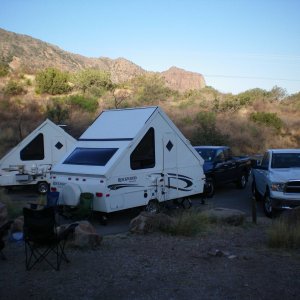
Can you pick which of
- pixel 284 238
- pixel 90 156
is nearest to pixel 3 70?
Result: pixel 90 156

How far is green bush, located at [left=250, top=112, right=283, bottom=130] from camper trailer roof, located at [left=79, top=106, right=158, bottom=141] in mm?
27521

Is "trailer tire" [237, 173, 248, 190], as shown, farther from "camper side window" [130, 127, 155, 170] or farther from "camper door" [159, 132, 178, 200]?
"camper side window" [130, 127, 155, 170]

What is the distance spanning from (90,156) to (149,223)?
274 centimetres

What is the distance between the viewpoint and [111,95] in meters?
42.4

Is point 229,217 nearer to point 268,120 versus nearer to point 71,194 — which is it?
point 71,194

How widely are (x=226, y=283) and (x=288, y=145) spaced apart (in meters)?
29.8

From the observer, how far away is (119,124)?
11.5 meters

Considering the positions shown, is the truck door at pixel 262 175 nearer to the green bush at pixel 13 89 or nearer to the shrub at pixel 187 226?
the shrub at pixel 187 226

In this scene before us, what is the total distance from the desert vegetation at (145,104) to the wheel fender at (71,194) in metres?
14.5

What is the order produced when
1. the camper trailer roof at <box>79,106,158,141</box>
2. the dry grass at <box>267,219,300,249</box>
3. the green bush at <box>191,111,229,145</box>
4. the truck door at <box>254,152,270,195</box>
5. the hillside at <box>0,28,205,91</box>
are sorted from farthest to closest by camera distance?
the hillside at <box>0,28,205,91</box>
the green bush at <box>191,111,229,145</box>
the truck door at <box>254,152,270,195</box>
the camper trailer roof at <box>79,106,158,141</box>
the dry grass at <box>267,219,300,249</box>

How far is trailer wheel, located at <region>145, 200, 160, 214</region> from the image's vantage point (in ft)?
36.3

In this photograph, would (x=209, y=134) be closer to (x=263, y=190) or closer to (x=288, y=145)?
(x=288, y=145)

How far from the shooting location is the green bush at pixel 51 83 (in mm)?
41438

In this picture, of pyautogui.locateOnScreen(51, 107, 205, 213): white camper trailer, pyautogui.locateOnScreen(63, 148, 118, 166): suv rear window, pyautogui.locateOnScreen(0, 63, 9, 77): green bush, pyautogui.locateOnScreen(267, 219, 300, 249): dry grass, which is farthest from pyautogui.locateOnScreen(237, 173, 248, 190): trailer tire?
pyautogui.locateOnScreen(0, 63, 9, 77): green bush
